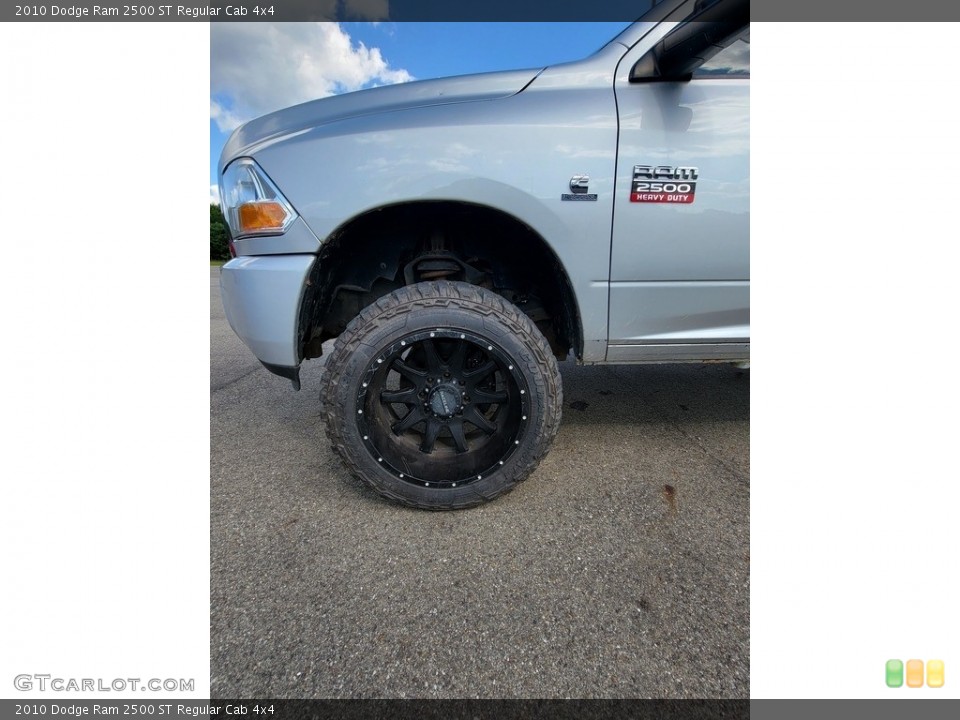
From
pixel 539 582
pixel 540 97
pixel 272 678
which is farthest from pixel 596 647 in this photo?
pixel 540 97

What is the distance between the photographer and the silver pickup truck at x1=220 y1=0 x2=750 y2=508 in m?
1.50

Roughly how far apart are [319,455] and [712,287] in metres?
1.93

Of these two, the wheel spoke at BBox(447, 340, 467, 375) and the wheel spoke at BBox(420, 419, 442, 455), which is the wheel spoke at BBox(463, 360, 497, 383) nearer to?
the wheel spoke at BBox(447, 340, 467, 375)

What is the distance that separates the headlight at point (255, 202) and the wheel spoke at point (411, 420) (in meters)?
0.84

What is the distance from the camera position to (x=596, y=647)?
1.13 m

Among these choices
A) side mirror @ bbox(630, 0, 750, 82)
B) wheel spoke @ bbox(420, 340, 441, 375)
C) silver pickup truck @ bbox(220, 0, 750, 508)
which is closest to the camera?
side mirror @ bbox(630, 0, 750, 82)

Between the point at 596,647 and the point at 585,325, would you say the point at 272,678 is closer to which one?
the point at 596,647

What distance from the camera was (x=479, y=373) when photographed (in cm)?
170

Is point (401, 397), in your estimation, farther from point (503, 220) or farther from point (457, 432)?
point (503, 220)

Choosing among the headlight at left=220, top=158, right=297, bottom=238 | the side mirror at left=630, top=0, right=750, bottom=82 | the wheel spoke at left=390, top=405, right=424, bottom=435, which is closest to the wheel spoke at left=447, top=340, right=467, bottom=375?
the wheel spoke at left=390, top=405, right=424, bottom=435

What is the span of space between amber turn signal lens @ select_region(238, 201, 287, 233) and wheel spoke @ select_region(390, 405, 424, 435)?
85 centimetres

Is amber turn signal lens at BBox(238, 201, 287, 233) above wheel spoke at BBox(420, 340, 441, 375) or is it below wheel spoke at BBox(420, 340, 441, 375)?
above
